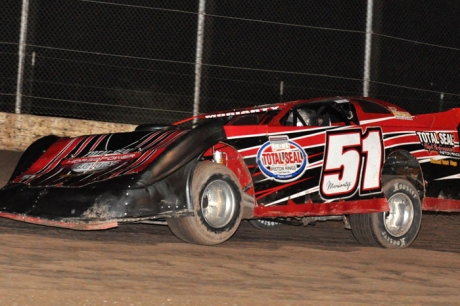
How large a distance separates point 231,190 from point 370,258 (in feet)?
4.65

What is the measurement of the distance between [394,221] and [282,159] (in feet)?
5.29

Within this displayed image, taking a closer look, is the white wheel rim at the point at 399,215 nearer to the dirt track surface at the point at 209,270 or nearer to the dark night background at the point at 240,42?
the dirt track surface at the point at 209,270

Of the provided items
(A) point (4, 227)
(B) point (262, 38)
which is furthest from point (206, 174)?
(B) point (262, 38)

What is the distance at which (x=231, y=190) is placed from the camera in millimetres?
7184

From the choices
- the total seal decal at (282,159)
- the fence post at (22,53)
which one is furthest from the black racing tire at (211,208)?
the fence post at (22,53)

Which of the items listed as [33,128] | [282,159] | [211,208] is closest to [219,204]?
[211,208]

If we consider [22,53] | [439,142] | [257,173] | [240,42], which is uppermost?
[240,42]

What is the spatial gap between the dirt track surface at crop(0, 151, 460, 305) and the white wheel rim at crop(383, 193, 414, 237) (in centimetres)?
22

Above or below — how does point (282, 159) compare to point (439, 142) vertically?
below

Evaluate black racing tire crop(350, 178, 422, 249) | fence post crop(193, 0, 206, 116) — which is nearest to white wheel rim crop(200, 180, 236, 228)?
black racing tire crop(350, 178, 422, 249)

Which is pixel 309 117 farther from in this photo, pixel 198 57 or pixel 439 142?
pixel 198 57

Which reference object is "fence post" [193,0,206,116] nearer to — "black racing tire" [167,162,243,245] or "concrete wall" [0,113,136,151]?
"concrete wall" [0,113,136,151]

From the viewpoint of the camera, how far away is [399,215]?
8414mm

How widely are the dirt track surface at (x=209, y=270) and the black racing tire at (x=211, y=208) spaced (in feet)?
0.41
